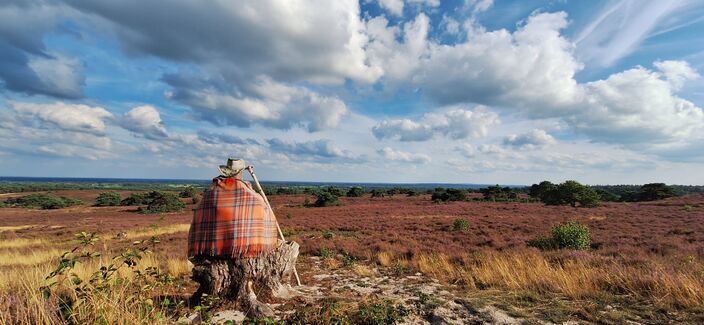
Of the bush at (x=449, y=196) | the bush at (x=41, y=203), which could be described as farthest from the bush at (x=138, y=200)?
the bush at (x=449, y=196)

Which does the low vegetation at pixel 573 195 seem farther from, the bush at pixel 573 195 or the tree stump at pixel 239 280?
the tree stump at pixel 239 280

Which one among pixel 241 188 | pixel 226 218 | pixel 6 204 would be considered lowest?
pixel 6 204

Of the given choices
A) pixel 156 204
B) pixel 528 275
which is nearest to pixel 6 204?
pixel 156 204

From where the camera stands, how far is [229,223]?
18.7ft

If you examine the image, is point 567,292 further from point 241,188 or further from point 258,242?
point 241,188

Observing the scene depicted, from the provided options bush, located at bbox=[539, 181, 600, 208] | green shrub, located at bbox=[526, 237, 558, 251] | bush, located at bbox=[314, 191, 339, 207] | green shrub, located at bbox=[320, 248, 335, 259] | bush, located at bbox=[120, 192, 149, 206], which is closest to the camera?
green shrub, located at bbox=[320, 248, 335, 259]

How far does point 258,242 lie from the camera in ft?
19.4

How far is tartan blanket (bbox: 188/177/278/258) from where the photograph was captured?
18.8 feet

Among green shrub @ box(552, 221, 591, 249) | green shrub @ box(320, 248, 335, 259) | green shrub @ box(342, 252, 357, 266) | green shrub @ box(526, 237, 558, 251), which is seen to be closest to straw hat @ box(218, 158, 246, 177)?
green shrub @ box(342, 252, 357, 266)

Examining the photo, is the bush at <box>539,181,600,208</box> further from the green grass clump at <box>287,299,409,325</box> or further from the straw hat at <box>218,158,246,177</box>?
the straw hat at <box>218,158,246,177</box>

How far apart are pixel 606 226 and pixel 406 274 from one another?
19438 millimetres

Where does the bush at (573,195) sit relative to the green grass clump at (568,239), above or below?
above

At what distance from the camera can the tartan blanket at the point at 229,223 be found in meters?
5.72

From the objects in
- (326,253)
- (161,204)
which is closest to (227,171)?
(326,253)
